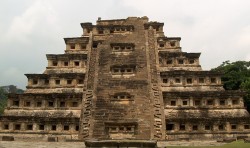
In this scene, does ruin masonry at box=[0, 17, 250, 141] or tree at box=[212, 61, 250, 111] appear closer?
ruin masonry at box=[0, 17, 250, 141]

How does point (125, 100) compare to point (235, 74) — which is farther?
point (235, 74)

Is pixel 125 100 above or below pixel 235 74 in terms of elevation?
below

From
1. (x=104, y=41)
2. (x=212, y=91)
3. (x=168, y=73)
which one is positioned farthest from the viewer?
(x=104, y=41)

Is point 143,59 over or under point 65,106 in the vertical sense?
over

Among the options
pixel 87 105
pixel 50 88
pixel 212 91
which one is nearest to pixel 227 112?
pixel 212 91

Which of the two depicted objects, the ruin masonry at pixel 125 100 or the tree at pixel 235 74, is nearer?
the ruin masonry at pixel 125 100

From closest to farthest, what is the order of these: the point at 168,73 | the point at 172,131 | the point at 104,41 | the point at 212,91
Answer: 1. the point at 172,131
2. the point at 212,91
3. the point at 168,73
4. the point at 104,41

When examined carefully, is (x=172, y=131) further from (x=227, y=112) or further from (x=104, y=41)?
(x=104, y=41)

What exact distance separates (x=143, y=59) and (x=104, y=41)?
4.94 metres

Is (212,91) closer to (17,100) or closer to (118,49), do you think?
(118,49)

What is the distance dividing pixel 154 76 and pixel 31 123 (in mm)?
9273

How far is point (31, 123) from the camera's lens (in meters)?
22.9

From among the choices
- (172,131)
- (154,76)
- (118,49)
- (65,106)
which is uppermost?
(118,49)

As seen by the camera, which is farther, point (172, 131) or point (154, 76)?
point (154, 76)
